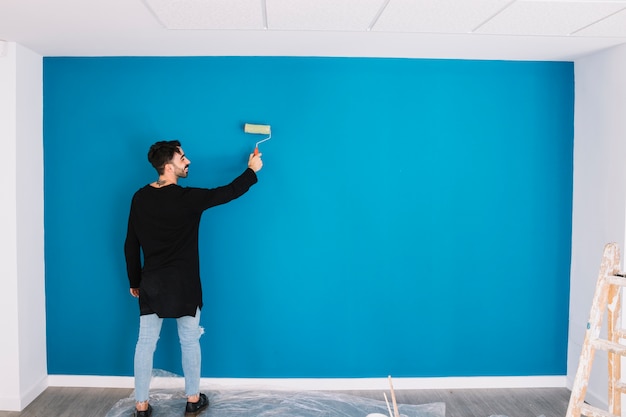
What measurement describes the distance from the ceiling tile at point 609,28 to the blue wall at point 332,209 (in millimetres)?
570

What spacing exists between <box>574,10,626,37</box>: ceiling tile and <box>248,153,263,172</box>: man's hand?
1.76 m

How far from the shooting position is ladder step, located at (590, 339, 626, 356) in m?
1.87

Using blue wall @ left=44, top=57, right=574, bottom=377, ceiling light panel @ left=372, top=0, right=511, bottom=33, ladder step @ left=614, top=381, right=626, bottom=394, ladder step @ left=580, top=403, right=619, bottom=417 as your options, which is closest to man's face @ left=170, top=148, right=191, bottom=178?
blue wall @ left=44, top=57, right=574, bottom=377

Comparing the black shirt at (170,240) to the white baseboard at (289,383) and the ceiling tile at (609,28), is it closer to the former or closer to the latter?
the white baseboard at (289,383)

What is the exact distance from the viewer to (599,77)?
2852mm

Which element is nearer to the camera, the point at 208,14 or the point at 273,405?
the point at 208,14

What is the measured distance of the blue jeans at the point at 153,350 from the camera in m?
2.62

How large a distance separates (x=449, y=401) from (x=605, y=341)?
1.24 m

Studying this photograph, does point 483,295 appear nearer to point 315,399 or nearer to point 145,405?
point 315,399

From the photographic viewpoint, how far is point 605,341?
1.92 metres

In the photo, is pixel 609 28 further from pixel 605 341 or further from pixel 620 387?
pixel 620 387

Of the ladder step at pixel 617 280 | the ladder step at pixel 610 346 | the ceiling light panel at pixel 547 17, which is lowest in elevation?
the ladder step at pixel 610 346

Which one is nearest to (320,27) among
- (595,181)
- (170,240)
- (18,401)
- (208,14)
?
(208,14)

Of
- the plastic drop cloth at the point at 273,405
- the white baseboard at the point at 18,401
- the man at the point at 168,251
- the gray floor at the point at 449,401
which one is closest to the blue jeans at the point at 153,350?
the man at the point at 168,251
